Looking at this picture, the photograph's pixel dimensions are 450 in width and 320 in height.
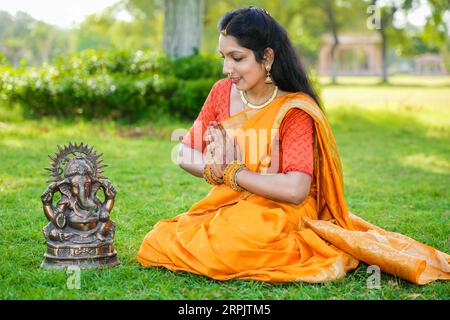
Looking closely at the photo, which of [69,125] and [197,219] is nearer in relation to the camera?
[197,219]

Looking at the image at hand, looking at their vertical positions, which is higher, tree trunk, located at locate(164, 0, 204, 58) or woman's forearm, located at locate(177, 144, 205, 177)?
tree trunk, located at locate(164, 0, 204, 58)

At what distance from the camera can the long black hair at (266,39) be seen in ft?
12.1

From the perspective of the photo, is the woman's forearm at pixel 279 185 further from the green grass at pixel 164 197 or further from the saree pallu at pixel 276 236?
the green grass at pixel 164 197

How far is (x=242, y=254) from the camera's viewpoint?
12.1 feet

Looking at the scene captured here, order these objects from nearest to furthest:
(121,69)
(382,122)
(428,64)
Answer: (121,69)
(382,122)
(428,64)

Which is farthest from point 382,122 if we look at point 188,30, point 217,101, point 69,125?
point 217,101

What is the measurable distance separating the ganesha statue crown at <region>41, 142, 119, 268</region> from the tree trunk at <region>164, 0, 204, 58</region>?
9773 mm

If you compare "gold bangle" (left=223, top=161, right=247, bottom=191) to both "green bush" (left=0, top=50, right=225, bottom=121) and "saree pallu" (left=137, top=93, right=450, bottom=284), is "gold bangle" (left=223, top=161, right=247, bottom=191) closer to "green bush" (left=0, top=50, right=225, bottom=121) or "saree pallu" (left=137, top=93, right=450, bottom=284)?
"saree pallu" (left=137, top=93, right=450, bottom=284)

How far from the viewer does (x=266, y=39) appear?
12.2 ft

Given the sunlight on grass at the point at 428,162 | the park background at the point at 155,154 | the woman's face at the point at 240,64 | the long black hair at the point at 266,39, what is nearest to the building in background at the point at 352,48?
the park background at the point at 155,154

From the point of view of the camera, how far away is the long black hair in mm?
3674

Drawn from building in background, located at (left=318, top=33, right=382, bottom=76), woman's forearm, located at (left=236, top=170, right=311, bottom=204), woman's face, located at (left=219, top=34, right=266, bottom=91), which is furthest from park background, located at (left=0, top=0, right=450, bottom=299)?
building in background, located at (left=318, top=33, right=382, bottom=76)

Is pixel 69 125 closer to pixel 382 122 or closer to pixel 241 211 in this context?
pixel 382 122
